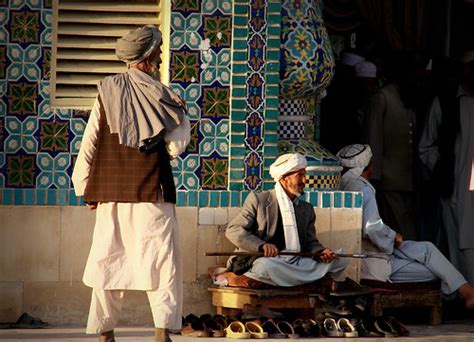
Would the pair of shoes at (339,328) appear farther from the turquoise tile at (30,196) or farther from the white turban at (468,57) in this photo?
the white turban at (468,57)

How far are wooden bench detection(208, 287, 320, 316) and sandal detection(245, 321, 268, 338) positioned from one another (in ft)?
0.93

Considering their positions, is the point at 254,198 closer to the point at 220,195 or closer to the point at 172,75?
the point at 220,195

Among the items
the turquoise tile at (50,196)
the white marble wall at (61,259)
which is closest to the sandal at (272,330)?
the white marble wall at (61,259)

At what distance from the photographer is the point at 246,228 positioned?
39.6ft

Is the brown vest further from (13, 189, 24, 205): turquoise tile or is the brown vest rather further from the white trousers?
(13, 189, 24, 205): turquoise tile

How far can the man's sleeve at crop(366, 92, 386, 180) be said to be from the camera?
13867 millimetres

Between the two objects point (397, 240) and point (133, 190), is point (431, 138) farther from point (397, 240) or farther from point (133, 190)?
point (133, 190)

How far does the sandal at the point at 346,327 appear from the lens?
39.2 ft

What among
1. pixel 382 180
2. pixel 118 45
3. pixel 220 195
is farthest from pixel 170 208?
pixel 382 180

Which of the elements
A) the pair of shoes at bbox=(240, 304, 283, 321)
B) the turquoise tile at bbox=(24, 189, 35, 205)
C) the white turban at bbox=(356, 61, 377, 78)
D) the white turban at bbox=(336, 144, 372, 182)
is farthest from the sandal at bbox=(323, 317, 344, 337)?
the white turban at bbox=(356, 61, 377, 78)

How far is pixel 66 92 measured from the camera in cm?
1233

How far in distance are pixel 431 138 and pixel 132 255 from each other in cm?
448

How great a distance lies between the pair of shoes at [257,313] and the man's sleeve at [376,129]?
228 cm

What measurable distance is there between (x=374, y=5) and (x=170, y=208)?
4.68 m
